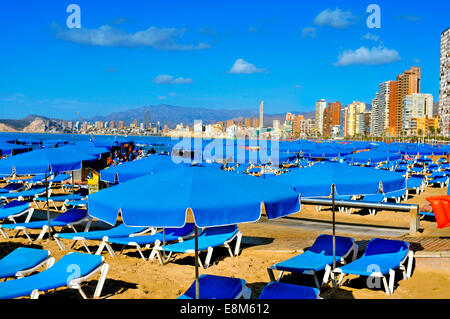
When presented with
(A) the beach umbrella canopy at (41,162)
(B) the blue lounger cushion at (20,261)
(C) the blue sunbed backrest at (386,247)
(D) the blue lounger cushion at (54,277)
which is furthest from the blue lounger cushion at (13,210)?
(C) the blue sunbed backrest at (386,247)

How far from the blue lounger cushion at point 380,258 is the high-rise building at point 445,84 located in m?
125

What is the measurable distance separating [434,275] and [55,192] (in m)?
13.1

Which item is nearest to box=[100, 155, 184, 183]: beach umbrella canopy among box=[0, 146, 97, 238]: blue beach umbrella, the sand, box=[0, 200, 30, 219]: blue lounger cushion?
box=[0, 146, 97, 238]: blue beach umbrella

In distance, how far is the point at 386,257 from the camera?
6156mm

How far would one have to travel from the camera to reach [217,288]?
452 cm

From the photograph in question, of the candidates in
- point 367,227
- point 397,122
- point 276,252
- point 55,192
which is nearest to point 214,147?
point 55,192

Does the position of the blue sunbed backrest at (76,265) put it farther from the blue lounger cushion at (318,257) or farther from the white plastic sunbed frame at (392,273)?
the white plastic sunbed frame at (392,273)

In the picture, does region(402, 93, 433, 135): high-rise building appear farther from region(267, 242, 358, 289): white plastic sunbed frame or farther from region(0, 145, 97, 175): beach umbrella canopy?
region(0, 145, 97, 175): beach umbrella canopy

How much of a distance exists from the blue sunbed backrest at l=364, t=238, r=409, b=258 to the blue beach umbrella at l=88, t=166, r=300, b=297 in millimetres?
3052

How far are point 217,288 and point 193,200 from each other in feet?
5.31

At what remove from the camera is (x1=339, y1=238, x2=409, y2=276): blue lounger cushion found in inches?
221

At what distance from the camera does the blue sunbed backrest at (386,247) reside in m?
6.28

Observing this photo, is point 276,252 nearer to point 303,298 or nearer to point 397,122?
point 303,298
